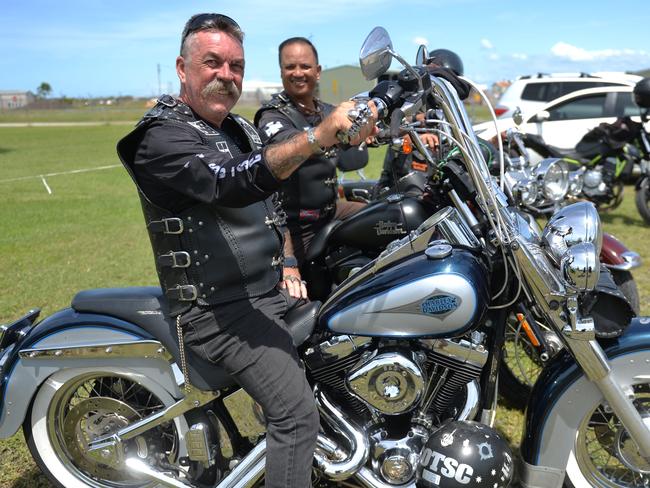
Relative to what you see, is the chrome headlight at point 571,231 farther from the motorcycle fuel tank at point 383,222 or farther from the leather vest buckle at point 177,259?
the leather vest buckle at point 177,259

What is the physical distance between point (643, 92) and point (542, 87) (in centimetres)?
463

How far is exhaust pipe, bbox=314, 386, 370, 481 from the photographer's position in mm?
2148

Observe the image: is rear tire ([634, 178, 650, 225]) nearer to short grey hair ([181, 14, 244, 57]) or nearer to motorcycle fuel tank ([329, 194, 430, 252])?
motorcycle fuel tank ([329, 194, 430, 252])

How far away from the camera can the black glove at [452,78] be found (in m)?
2.37

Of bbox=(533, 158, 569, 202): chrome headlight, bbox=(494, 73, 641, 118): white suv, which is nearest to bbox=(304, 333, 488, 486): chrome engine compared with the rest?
bbox=(533, 158, 569, 202): chrome headlight

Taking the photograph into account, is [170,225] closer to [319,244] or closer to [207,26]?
[207,26]

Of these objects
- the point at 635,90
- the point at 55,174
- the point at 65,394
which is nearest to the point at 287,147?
the point at 65,394

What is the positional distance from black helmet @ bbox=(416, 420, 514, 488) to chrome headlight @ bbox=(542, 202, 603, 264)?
2.18 ft

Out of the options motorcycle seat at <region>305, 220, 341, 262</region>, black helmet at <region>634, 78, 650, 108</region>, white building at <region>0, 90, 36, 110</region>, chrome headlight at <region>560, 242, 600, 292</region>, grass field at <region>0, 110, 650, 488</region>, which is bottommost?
grass field at <region>0, 110, 650, 488</region>

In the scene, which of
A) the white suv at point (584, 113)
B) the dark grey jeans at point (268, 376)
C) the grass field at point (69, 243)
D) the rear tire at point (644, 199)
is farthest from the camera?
the white suv at point (584, 113)

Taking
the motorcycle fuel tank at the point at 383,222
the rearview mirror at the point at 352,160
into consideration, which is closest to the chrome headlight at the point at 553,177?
the motorcycle fuel tank at the point at 383,222

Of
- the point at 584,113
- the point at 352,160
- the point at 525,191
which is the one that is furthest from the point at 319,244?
the point at 584,113

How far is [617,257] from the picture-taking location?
315 centimetres

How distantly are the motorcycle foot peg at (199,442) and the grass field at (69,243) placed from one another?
103 cm
